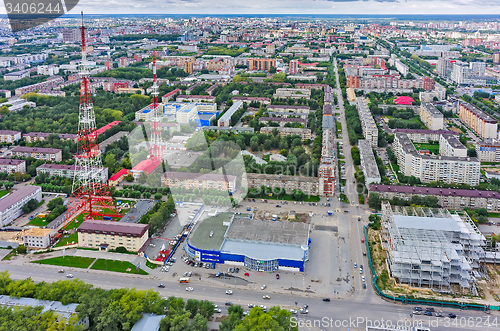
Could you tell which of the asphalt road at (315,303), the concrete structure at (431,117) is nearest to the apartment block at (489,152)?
the concrete structure at (431,117)

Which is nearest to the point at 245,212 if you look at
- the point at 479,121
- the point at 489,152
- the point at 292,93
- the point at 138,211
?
→ the point at 138,211

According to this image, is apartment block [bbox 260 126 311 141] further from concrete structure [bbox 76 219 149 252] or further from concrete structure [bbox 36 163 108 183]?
concrete structure [bbox 76 219 149 252]

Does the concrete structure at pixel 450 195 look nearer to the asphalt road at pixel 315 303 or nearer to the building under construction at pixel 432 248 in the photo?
the building under construction at pixel 432 248

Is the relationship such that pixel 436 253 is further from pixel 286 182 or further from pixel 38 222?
pixel 38 222


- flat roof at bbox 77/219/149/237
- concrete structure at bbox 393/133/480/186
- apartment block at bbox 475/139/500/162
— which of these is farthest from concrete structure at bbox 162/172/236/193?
apartment block at bbox 475/139/500/162

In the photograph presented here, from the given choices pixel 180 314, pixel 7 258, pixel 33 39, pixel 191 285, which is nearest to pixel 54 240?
pixel 7 258

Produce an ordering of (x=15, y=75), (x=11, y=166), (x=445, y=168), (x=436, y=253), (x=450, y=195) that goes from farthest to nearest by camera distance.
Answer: (x=15, y=75), (x=11, y=166), (x=445, y=168), (x=450, y=195), (x=436, y=253)
